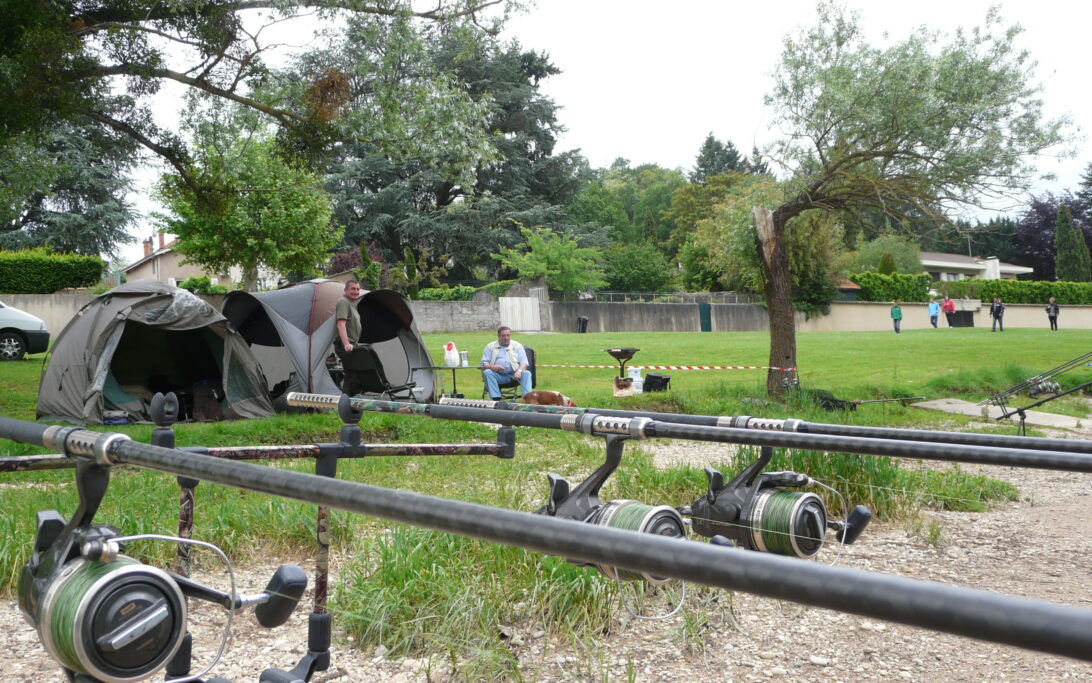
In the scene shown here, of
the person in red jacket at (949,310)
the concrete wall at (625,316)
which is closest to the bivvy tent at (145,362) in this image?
the concrete wall at (625,316)

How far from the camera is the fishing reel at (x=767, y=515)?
2678 mm

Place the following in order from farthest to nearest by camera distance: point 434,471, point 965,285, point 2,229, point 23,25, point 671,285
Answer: point 671,285, point 965,285, point 2,229, point 23,25, point 434,471

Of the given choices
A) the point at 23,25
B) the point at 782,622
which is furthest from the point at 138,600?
the point at 23,25

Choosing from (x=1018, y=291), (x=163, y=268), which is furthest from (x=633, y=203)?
(x=163, y=268)

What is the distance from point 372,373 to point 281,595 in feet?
32.5

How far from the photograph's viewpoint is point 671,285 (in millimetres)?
51562

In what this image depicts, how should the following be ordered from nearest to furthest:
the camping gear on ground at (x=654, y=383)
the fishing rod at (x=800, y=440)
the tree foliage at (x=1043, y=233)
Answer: the fishing rod at (x=800, y=440) < the camping gear on ground at (x=654, y=383) < the tree foliage at (x=1043, y=233)

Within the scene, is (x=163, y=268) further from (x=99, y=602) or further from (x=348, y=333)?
(x=99, y=602)

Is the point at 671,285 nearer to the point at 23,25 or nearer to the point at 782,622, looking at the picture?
the point at 23,25

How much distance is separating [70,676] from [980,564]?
4396mm

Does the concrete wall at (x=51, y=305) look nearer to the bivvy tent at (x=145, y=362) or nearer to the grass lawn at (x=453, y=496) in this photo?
the grass lawn at (x=453, y=496)

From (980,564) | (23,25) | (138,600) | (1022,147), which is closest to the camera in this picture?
(138,600)

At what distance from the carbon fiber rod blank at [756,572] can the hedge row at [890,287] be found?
47082 millimetres

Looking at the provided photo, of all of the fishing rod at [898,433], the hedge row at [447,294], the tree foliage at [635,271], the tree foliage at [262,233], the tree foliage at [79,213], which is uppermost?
the tree foliage at [79,213]
